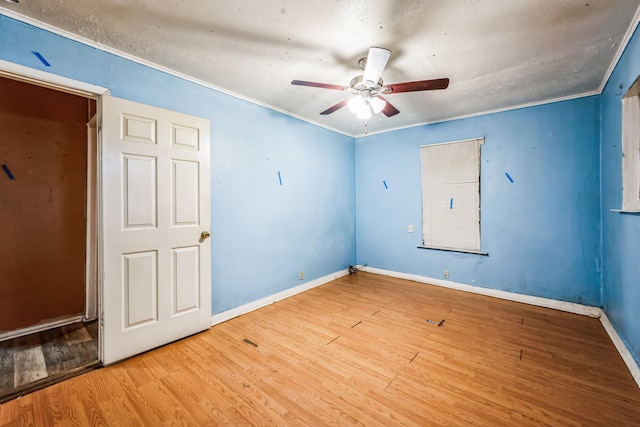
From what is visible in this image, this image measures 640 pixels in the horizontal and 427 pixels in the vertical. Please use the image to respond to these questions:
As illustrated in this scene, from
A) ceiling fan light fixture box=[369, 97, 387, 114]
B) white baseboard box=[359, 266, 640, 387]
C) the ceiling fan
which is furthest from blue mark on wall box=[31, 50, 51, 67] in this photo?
white baseboard box=[359, 266, 640, 387]

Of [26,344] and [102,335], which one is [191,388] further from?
[26,344]

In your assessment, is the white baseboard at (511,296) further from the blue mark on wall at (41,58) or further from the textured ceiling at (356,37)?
the blue mark on wall at (41,58)

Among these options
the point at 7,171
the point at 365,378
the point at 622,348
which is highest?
the point at 7,171

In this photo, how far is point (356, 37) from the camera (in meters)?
1.96

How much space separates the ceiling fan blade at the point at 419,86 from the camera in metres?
1.89

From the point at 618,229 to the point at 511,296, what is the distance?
1.48m

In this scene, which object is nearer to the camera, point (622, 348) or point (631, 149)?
point (631, 149)

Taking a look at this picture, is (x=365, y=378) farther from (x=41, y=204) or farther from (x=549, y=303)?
(x=41, y=204)

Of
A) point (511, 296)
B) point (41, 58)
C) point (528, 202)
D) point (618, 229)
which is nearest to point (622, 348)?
point (618, 229)

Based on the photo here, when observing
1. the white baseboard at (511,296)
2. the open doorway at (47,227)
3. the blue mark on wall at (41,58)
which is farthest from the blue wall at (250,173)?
the white baseboard at (511,296)

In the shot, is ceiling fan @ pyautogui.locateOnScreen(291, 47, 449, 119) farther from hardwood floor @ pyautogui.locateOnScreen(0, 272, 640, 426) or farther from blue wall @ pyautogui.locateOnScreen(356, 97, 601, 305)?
hardwood floor @ pyautogui.locateOnScreen(0, 272, 640, 426)

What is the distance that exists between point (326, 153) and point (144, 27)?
279 centimetres

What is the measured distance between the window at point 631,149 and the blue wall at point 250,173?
3228mm

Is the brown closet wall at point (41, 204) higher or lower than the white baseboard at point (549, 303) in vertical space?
higher
